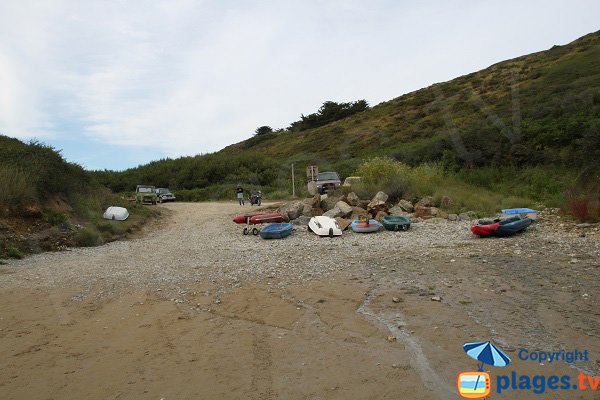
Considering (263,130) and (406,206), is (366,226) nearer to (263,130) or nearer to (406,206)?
(406,206)

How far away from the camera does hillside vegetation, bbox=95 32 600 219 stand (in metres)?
21.4

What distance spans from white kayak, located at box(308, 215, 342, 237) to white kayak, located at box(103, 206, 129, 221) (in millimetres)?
8608

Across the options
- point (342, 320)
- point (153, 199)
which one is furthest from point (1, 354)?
point (153, 199)

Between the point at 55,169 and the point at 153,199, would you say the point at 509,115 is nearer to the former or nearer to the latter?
the point at 153,199

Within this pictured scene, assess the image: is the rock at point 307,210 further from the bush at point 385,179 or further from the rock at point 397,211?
the rock at point 397,211

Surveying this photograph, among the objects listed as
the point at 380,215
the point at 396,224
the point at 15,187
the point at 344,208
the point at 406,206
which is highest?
the point at 15,187

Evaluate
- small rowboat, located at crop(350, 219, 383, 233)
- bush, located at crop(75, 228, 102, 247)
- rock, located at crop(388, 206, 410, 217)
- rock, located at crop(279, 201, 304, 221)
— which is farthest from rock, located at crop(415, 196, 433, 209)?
bush, located at crop(75, 228, 102, 247)

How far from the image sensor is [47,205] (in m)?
17.9

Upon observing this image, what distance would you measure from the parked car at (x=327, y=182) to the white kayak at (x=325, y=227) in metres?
8.33

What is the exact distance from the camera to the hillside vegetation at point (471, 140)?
21.4 metres

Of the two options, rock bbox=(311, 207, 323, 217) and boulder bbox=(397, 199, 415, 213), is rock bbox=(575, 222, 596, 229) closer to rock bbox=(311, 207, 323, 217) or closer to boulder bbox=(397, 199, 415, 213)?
boulder bbox=(397, 199, 415, 213)

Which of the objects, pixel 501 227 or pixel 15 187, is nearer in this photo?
pixel 501 227

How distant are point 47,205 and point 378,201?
12.4m

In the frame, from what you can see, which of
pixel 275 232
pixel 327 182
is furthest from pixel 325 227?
pixel 327 182
